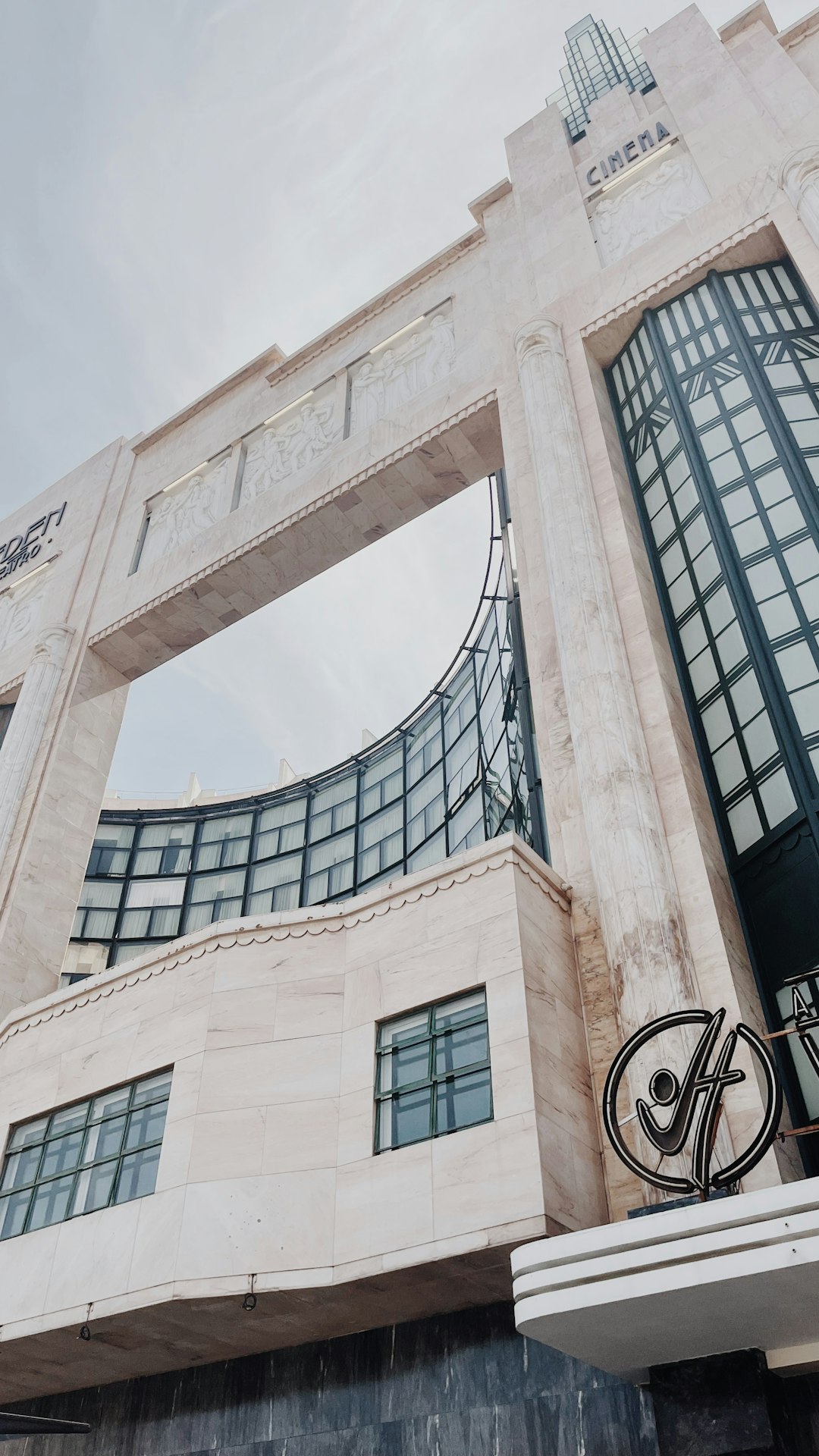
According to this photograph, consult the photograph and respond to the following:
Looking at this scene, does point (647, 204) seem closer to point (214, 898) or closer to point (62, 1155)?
point (62, 1155)

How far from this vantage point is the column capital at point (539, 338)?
22.4 meters

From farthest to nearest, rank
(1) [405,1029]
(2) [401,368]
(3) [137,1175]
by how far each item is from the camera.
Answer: (2) [401,368] < (3) [137,1175] < (1) [405,1029]

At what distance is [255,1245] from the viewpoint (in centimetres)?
1329

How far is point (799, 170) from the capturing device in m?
20.3

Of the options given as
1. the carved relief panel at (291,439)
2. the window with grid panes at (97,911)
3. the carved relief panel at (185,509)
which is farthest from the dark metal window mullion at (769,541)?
the window with grid panes at (97,911)

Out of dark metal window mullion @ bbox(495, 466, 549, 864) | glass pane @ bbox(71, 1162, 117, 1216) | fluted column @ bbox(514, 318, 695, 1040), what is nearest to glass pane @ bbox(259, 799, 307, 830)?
dark metal window mullion @ bbox(495, 466, 549, 864)

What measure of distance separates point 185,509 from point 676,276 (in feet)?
46.9

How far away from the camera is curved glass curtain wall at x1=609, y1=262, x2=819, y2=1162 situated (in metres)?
14.8

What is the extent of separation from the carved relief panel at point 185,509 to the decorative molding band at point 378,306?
3042 mm

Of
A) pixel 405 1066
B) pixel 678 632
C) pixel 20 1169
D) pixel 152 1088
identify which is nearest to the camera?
pixel 405 1066

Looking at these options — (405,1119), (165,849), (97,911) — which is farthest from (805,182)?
(97,911)

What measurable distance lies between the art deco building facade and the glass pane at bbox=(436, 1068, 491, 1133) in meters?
0.04

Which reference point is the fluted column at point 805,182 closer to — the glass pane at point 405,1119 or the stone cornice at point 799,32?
the stone cornice at point 799,32

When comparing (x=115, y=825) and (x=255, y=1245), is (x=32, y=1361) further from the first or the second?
(x=115, y=825)
